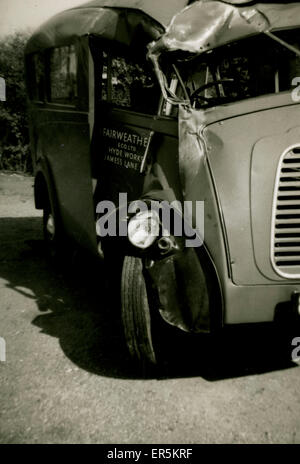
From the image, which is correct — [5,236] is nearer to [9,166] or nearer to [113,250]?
[113,250]

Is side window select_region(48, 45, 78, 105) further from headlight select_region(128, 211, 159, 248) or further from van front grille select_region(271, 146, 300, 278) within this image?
van front grille select_region(271, 146, 300, 278)

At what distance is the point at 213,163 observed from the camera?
2932mm

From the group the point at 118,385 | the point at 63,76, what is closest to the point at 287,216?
the point at 118,385

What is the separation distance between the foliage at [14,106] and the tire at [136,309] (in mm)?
10177

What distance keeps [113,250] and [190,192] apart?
0.93 m

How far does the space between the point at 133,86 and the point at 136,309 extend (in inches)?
71.1

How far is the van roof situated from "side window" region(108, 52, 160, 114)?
221 millimetres

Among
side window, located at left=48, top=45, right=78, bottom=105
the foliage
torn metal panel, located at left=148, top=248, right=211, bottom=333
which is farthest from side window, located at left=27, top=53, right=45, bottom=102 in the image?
the foliage

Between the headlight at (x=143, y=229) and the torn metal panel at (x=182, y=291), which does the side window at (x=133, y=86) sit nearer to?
the headlight at (x=143, y=229)

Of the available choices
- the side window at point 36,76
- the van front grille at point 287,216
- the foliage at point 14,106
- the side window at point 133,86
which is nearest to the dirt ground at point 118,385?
the van front grille at point 287,216

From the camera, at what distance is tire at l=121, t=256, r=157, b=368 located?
122 inches

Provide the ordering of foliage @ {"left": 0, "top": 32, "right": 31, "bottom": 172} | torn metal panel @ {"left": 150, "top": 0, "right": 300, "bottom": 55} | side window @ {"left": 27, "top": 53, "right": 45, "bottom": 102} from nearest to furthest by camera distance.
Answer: torn metal panel @ {"left": 150, "top": 0, "right": 300, "bottom": 55} < side window @ {"left": 27, "top": 53, "right": 45, "bottom": 102} < foliage @ {"left": 0, "top": 32, "right": 31, "bottom": 172}

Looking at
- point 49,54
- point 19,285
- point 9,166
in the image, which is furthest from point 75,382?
point 9,166

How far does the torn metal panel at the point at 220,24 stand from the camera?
3236 mm
